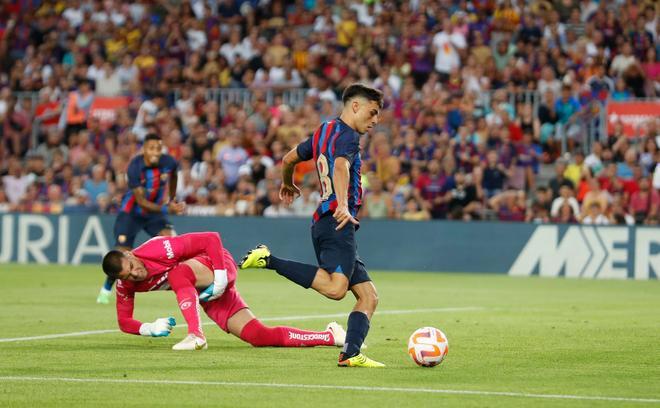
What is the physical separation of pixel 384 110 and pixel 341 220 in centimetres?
1807

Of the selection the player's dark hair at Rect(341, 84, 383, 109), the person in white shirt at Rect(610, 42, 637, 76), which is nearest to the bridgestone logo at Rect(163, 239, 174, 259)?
the player's dark hair at Rect(341, 84, 383, 109)

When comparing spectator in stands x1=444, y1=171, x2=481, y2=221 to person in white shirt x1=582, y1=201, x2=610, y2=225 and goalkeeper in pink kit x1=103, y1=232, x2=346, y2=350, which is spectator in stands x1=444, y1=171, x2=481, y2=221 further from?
goalkeeper in pink kit x1=103, y1=232, x2=346, y2=350

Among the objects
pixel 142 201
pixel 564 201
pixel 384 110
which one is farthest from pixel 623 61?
pixel 142 201

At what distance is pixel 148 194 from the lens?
1842cm

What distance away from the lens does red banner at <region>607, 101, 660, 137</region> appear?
83.9 ft

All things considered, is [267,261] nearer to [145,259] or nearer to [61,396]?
[145,259]

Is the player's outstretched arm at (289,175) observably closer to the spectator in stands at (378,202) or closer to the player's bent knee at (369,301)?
the player's bent knee at (369,301)

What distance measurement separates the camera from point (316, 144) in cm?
995

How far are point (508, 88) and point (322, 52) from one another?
4827 millimetres

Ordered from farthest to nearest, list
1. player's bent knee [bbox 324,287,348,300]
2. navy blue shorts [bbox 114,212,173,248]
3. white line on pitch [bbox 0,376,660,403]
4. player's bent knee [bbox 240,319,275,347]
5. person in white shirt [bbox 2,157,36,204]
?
person in white shirt [bbox 2,157,36,204] < navy blue shorts [bbox 114,212,173,248] < player's bent knee [bbox 240,319,275,347] < player's bent knee [bbox 324,287,348,300] < white line on pitch [bbox 0,376,660,403]

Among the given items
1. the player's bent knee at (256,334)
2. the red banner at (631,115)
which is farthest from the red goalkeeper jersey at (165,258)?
the red banner at (631,115)

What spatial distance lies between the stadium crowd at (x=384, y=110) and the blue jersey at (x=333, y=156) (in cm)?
1500

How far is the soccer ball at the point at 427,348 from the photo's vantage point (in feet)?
32.3

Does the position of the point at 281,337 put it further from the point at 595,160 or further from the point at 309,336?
the point at 595,160
